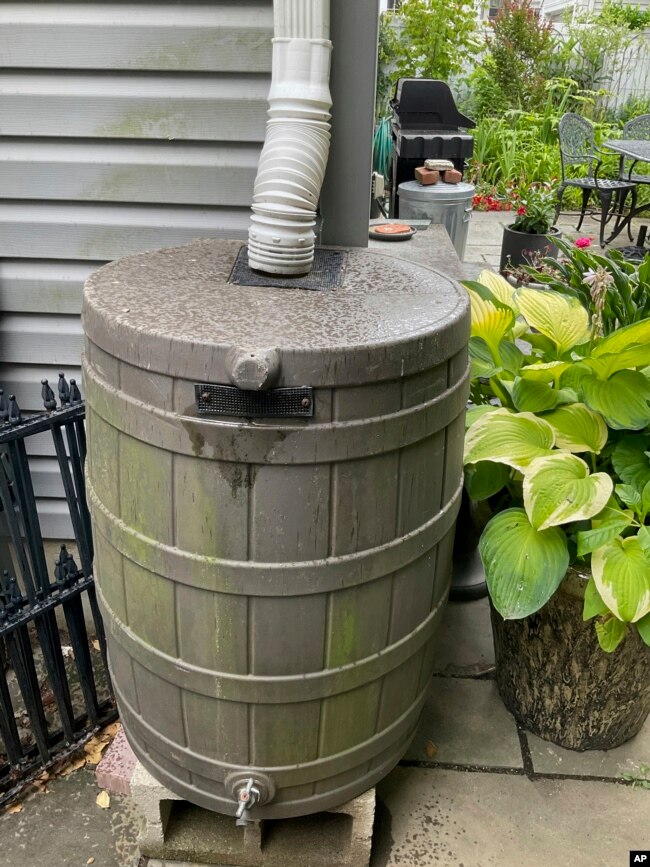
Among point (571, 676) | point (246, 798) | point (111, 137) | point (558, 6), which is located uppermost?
point (558, 6)

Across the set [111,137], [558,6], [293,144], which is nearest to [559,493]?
[293,144]

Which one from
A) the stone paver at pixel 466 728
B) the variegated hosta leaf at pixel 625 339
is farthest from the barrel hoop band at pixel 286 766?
the variegated hosta leaf at pixel 625 339

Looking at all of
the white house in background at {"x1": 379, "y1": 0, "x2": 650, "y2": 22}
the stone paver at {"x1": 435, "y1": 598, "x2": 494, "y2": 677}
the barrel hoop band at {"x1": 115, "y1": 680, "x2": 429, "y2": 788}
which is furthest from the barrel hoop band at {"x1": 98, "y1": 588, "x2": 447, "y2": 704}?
the white house in background at {"x1": 379, "y1": 0, "x2": 650, "y2": 22}

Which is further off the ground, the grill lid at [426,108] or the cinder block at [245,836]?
the grill lid at [426,108]

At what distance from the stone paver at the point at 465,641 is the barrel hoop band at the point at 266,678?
Result: 846mm

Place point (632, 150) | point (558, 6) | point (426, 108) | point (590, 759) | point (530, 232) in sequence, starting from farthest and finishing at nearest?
point (558, 6) → point (632, 150) → point (426, 108) → point (530, 232) → point (590, 759)

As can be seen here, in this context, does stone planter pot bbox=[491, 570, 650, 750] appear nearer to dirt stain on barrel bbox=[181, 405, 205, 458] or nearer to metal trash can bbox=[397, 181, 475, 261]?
dirt stain on barrel bbox=[181, 405, 205, 458]

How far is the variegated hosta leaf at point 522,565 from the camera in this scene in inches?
61.9

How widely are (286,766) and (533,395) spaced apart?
1.05 meters

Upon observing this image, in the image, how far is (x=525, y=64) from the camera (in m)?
11.9

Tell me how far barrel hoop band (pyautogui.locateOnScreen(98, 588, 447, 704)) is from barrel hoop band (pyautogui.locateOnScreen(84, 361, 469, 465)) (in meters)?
0.44

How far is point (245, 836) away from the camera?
1.56 m

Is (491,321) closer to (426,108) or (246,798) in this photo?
(246,798)

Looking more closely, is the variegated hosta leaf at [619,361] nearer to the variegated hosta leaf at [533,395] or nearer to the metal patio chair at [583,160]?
the variegated hosta leaf at [533,395]
